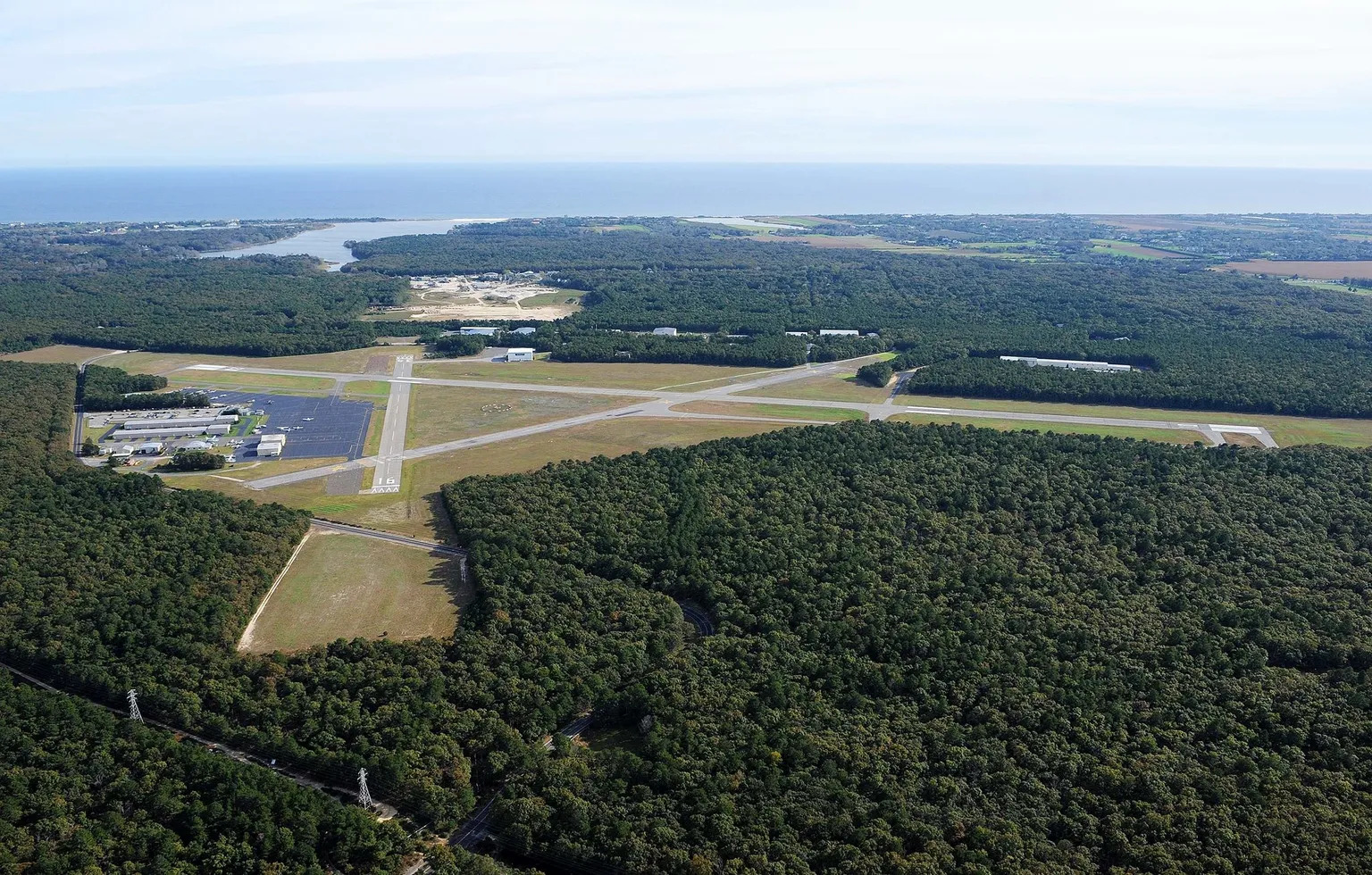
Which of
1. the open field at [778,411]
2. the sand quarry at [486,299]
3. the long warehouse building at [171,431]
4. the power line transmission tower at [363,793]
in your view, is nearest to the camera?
the power line transmission tower at [363,793]

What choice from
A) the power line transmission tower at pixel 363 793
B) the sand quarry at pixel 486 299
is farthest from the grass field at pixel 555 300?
the power line transmission tower at pixel 363 793

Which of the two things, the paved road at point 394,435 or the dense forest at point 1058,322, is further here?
the dense forest at point 1058,322

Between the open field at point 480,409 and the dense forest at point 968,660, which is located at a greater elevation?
the open field at point 480,409

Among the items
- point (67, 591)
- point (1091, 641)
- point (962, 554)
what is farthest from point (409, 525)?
point (1091, 641)

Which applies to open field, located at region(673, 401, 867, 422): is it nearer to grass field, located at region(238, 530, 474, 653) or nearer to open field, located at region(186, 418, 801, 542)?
open field, located at region(186, 418, 801, 542)

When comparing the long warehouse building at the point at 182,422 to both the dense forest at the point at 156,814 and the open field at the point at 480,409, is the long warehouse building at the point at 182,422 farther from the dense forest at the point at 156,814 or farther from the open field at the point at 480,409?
the dense forest at the point at 156,814
